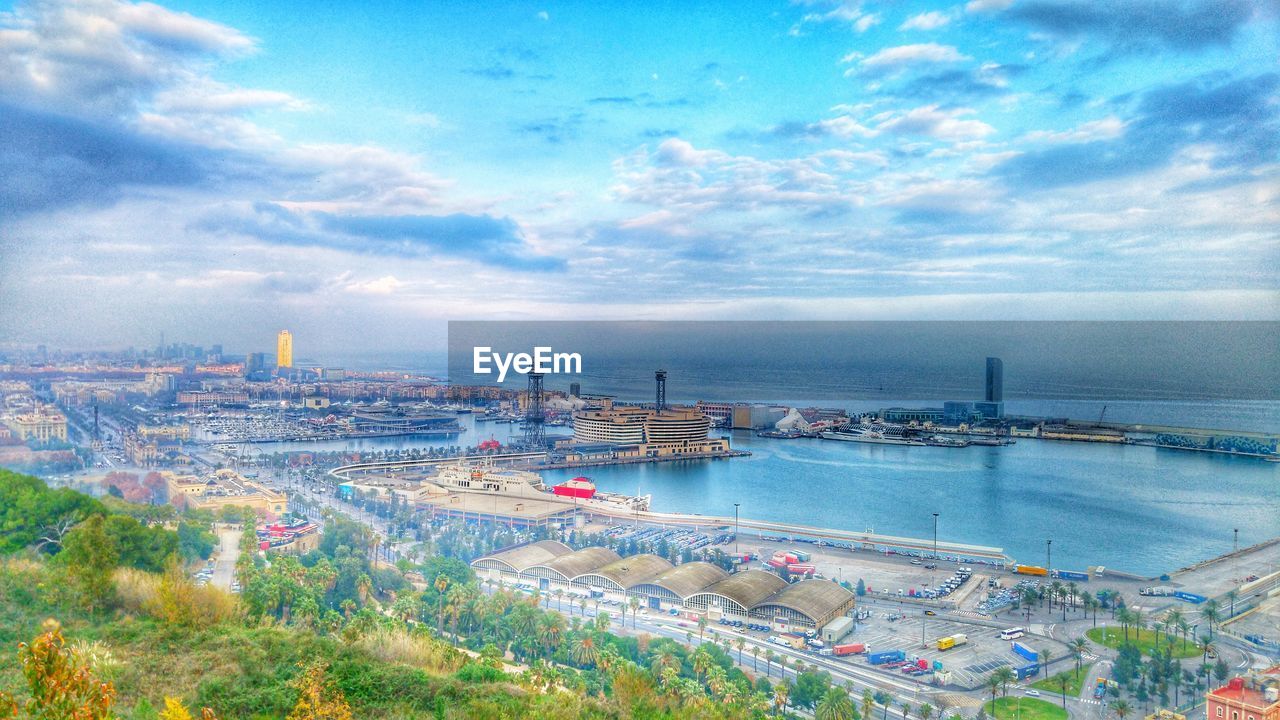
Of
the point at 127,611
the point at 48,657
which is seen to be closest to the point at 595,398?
the point at 127,611

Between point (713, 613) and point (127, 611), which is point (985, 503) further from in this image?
point (127, 611)

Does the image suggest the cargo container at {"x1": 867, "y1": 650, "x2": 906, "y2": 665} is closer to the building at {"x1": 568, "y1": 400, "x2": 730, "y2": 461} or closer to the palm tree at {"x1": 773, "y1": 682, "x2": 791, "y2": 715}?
the palm tree at {"x1": 773, "y1": 682, "x2": 791, "y2": 715}

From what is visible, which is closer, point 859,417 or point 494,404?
point 494,404

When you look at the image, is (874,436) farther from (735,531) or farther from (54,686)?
(54,686)

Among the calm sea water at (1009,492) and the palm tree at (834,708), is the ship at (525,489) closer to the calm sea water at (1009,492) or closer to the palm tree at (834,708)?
the calm sea water at (1009,492)

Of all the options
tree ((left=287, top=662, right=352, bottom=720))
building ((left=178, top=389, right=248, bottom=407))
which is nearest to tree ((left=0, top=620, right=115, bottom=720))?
tree ((left=287, top=662, right=352, bottom=720))

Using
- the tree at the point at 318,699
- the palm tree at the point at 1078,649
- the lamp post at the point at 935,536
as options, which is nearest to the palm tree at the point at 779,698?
the palm tree at the point at 1078,649
